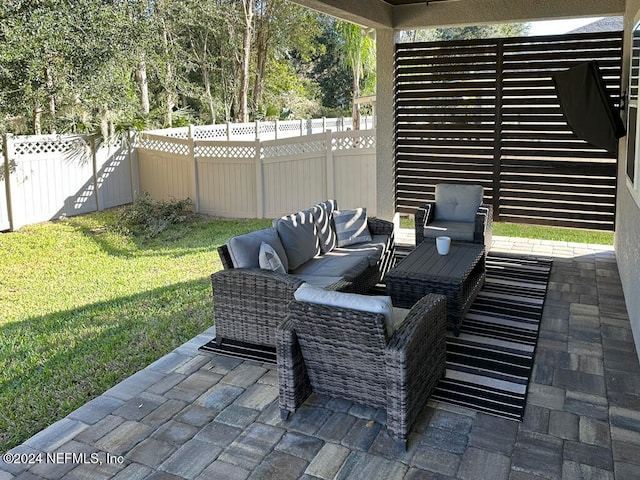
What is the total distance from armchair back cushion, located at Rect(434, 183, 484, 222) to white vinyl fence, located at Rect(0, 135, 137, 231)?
6057mm

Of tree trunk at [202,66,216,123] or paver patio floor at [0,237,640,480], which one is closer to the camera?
paver patio floor at [0,237,640,480]

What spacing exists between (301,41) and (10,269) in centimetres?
1603

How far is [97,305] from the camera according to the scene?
18.0 ft

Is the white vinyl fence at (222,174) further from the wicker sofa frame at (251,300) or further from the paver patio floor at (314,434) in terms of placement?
the paver patio floor at (314,434)

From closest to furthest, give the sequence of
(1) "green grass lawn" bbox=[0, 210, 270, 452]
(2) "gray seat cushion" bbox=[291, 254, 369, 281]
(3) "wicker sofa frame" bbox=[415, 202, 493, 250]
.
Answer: (1) "green grass lawn" bbox=[0, 210, 270, 452], (2) "gray seat cushion" bbox=[291, 254, 369, 281], (3) "wicker sofa frame" bbox=[415, 202, 493, 250]

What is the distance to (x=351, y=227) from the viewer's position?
579cm

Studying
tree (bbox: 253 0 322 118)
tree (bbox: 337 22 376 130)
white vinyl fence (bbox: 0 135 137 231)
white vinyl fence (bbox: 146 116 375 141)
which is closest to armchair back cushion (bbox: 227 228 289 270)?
white vinyl fence (bbox: 0 135 137 231)

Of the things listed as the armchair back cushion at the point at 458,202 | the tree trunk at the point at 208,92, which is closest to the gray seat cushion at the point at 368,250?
the armchair back cushion at the point at 458,202

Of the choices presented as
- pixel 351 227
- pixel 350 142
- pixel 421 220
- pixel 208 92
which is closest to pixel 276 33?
pixel 208 92

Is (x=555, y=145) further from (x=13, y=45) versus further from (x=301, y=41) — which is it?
(x=301, y=41)

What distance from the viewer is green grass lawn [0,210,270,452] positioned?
12.5 feet

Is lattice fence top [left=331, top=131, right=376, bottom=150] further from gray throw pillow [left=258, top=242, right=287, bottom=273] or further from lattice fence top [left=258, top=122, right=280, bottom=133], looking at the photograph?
lattice fence top [left=258, top=122, right=280, bottom=133]

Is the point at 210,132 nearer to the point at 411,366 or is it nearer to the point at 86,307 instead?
the point at 86,307

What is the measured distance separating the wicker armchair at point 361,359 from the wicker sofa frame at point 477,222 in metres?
3.05
